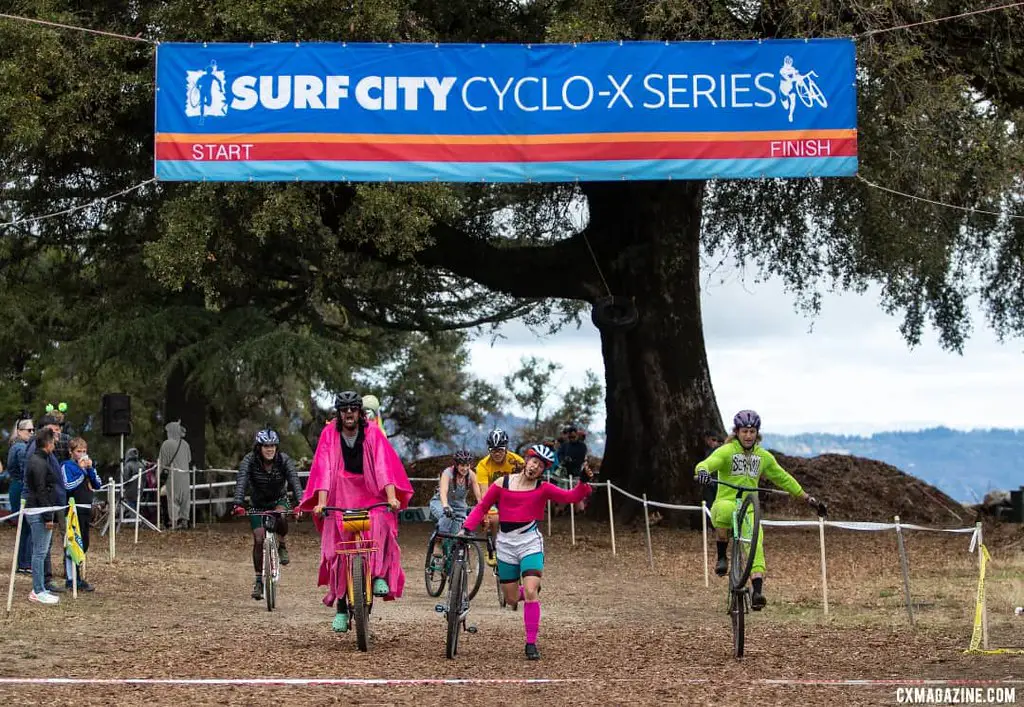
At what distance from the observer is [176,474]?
2950cm

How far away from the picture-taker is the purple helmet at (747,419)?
12602 millimetres

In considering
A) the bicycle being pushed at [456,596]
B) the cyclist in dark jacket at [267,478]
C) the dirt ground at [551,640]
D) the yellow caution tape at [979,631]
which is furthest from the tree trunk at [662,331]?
the yellow caution tape at [979,631]

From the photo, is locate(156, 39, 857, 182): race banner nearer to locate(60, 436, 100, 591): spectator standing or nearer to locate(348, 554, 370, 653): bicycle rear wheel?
locate(60, 436, 100, 591): spectator standing

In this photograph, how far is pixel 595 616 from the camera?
15.4 m

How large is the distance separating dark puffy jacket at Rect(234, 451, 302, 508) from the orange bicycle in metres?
2.25

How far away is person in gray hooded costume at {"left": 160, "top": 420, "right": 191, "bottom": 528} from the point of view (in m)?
29.1

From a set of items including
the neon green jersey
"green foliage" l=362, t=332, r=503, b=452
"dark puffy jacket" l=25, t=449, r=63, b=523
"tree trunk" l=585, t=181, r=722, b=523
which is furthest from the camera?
"green foliage" l=362, t=332, r=503, b=452

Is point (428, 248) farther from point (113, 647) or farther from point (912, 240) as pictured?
point (113, 647)

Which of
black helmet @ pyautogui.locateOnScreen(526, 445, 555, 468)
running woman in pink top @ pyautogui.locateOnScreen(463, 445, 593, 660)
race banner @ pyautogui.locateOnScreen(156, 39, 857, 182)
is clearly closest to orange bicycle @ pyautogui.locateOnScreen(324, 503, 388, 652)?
running woman in pink top @ pyautogui.locateOnScreen(463, 445, 593, 660)

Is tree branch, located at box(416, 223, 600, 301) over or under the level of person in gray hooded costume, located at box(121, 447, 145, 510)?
over

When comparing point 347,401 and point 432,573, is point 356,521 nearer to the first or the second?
point 347,401

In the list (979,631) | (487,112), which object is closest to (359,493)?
(979,631)

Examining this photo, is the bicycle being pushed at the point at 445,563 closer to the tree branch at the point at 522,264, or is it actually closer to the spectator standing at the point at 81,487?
the spectator standing at the point at 81,487

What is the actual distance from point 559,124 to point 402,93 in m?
1.85
